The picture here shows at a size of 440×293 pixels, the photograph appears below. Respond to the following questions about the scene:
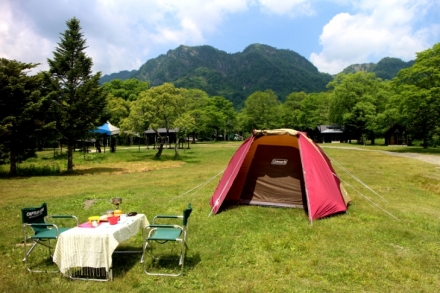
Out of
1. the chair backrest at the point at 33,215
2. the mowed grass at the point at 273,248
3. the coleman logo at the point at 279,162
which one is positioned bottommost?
the mowed grass at the point at 273,248

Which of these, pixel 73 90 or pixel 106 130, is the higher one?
pixel 73 90

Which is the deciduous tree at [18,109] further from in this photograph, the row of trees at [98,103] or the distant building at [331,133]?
the distant building at [331,133]

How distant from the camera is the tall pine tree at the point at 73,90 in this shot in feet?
62.1

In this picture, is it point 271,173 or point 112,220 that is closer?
point 112,220

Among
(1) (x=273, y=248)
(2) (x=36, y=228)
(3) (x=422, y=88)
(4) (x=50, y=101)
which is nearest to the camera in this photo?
(2) (x=36, y=228)

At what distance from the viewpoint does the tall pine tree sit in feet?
62.1

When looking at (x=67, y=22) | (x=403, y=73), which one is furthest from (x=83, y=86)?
(x=403, y=73)

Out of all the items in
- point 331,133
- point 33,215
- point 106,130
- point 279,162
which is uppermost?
point 331,133

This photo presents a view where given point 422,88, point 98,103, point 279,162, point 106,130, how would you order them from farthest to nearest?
point 422,88 < point 106,130 < point 98,103 < point 279,162

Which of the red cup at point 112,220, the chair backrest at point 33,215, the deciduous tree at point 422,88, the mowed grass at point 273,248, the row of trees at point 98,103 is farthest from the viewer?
the deciduous tree at point 422,88

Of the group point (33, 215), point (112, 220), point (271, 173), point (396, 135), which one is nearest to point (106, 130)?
point (271, 173)

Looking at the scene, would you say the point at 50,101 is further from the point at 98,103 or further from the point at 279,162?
the point at 279,162

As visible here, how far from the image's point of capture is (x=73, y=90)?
64.2ft

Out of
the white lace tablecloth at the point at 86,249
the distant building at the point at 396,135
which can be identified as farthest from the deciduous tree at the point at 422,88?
the white lace tablecloth at the point at 86,249
